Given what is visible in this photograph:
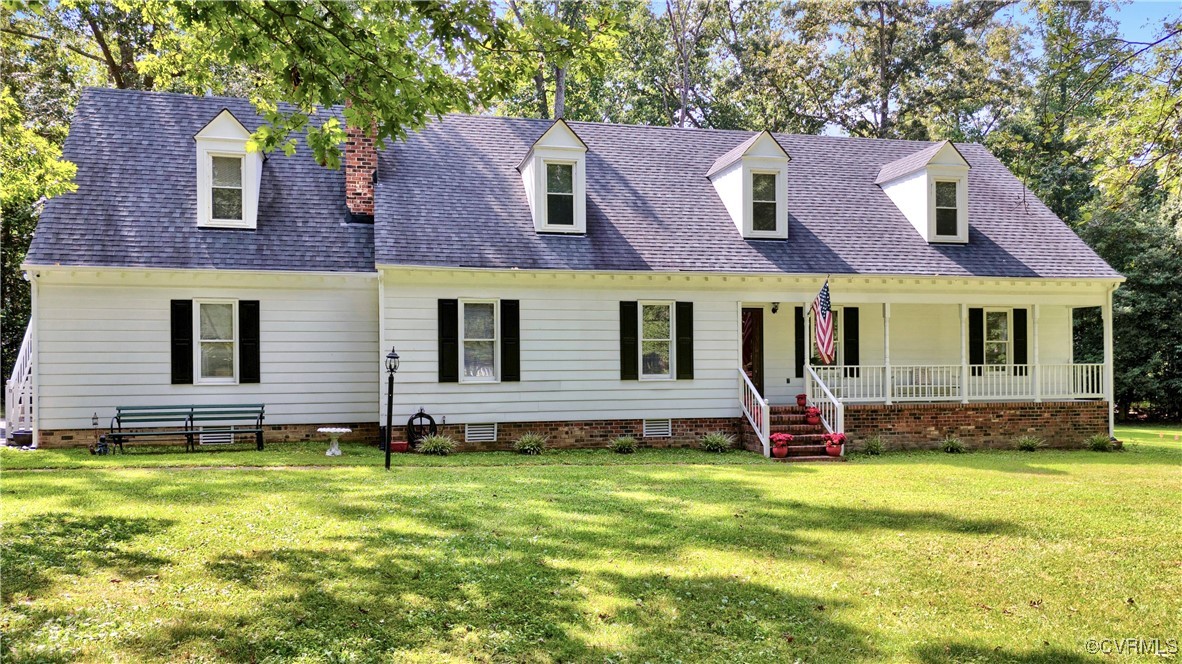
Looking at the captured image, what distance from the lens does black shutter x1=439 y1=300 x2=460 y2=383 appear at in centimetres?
1477

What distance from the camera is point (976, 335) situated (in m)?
18.2

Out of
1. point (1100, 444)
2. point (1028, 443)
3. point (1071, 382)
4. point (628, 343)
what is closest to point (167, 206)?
point (628, 343)

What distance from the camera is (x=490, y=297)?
49.2 feet

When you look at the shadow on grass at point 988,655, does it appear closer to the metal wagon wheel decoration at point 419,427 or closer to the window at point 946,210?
the metal wagon wheel decoration at point 419,427

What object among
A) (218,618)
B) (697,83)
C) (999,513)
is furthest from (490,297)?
(697,83)

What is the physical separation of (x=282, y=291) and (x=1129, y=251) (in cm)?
2605

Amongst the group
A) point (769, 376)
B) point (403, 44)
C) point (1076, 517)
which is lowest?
point (1076, 517)

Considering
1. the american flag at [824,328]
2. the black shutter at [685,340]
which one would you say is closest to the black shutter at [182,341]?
the black shutter at [685,340]

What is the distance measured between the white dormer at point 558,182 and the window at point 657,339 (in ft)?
7.05

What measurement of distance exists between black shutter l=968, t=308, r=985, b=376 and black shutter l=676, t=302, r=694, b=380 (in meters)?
6.92

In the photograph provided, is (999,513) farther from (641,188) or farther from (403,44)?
(641,188)

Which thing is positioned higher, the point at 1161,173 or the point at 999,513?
the point at 1161,173

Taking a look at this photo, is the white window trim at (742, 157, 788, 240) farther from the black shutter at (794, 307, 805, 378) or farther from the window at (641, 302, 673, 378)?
the window at (641, 302, 673, 378)

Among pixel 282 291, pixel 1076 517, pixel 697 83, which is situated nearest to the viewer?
pixel 1076 517
